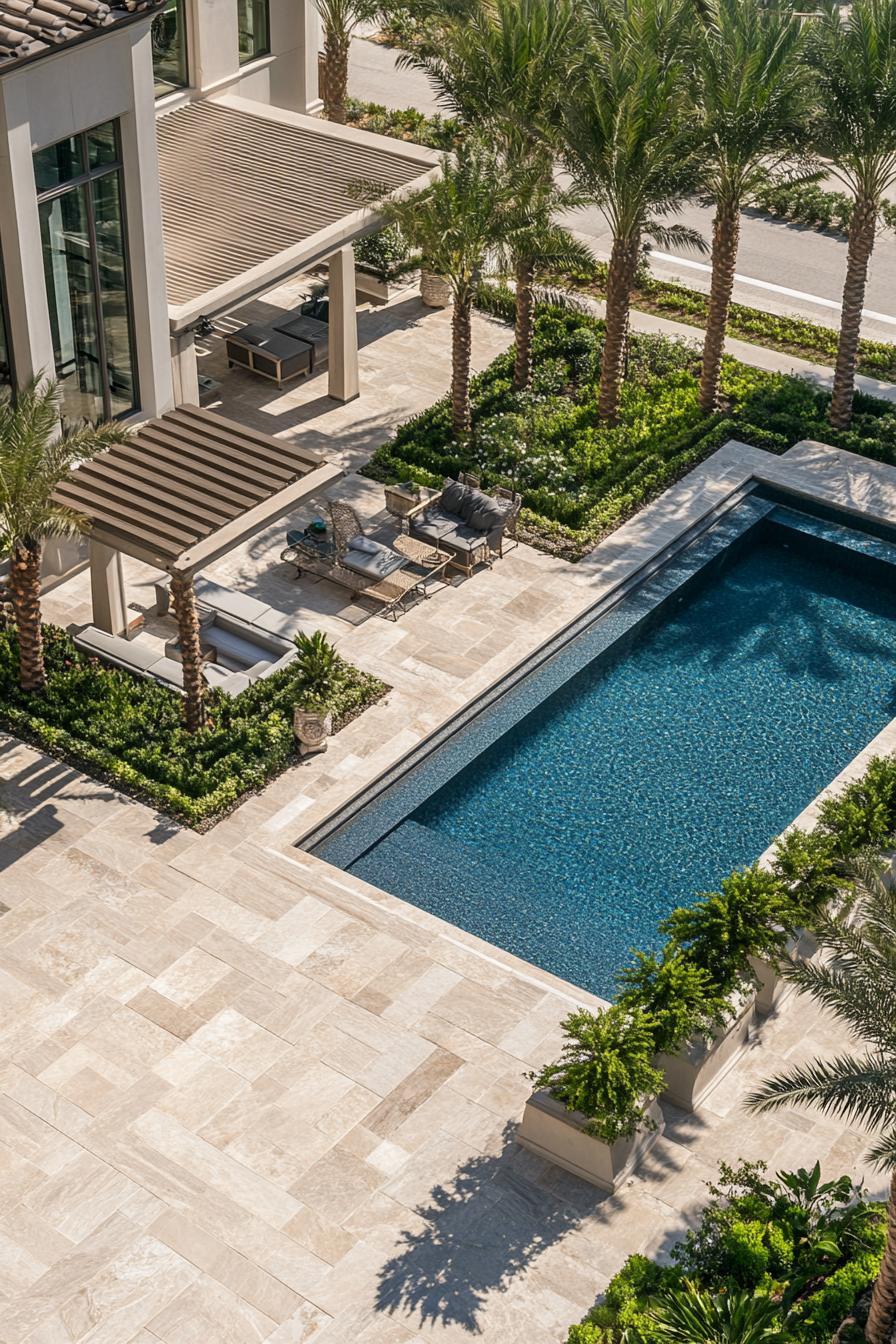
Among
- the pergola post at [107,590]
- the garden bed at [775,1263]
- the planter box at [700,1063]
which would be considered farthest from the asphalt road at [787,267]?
the garden bed at [775,1263]

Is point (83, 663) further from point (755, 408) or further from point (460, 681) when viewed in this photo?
point (755, 408)

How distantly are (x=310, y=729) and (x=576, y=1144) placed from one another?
7141 mm

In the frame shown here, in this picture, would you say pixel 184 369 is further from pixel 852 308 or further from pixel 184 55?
pixel 852 308

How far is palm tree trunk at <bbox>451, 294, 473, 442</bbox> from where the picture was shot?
27.6 m

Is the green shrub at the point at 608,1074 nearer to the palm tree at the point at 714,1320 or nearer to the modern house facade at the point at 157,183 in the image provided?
the palm tree at the point at 714,1320

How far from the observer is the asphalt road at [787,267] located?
1329 inches

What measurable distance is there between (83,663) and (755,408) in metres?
13.1

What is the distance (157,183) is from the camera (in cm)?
2377

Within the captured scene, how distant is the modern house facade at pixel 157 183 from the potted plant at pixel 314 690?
497 cm

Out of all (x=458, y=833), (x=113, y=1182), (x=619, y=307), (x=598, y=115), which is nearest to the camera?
(x=113, y=1182)

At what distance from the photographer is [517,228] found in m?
26.7

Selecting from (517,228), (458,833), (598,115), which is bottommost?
(458,833)

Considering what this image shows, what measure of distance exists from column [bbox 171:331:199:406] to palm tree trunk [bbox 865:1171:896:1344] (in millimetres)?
15810

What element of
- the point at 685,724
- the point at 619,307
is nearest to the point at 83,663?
the point at 685,724
